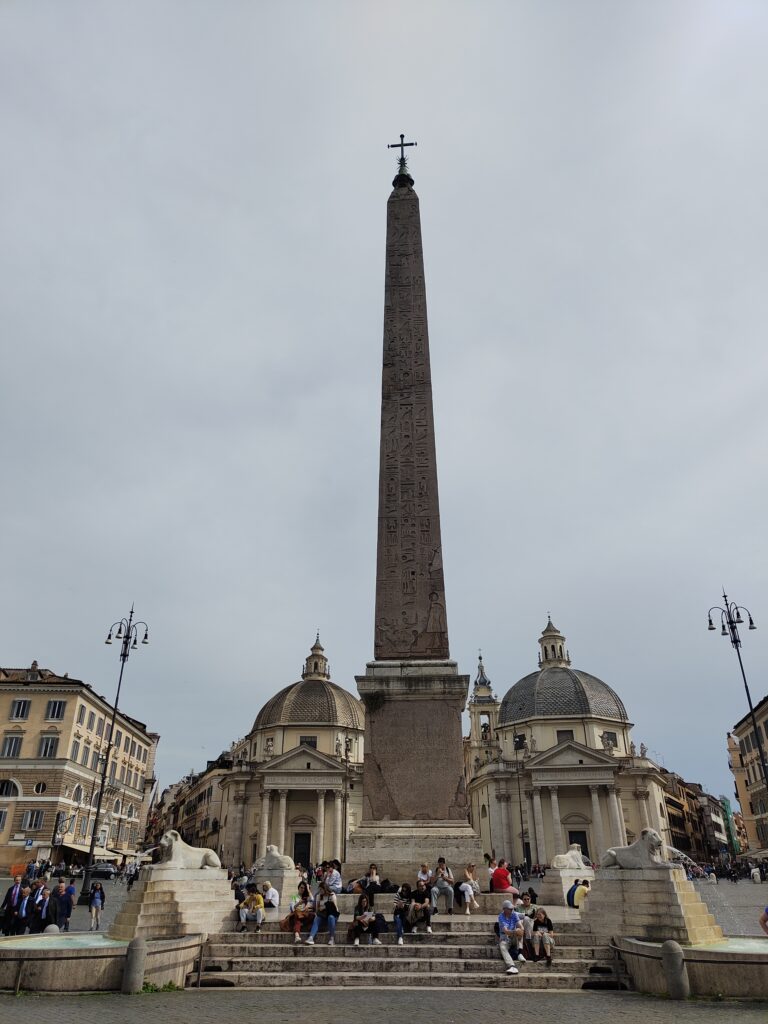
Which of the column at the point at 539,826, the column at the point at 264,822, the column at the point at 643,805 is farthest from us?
the column at the point at 643,805

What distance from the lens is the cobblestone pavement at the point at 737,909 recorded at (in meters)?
16.9

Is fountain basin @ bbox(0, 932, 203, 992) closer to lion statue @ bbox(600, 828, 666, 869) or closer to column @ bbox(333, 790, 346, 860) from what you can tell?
lion statue @ bbox(600, 828, 666, 869)

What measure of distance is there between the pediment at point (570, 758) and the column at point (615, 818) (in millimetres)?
1983

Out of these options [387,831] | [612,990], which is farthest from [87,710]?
[612,990]

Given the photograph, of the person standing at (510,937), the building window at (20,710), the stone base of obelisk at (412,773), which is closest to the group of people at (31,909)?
the stone base of obelisk at (412,773)

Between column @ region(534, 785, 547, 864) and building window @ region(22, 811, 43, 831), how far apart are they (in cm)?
3147

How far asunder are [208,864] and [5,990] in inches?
145

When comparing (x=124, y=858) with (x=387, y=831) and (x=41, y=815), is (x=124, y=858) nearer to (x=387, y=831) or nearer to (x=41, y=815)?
(x=41, y=815)

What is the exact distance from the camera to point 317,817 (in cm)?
5234

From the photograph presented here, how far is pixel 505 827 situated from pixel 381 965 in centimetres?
4822

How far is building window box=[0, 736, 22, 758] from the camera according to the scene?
39.2m

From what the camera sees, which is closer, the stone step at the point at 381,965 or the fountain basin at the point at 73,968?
the fountain basin at the point at 73,968

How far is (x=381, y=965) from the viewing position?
28.6ft

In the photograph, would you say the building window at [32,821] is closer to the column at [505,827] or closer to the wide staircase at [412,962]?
the column at [505,827]
